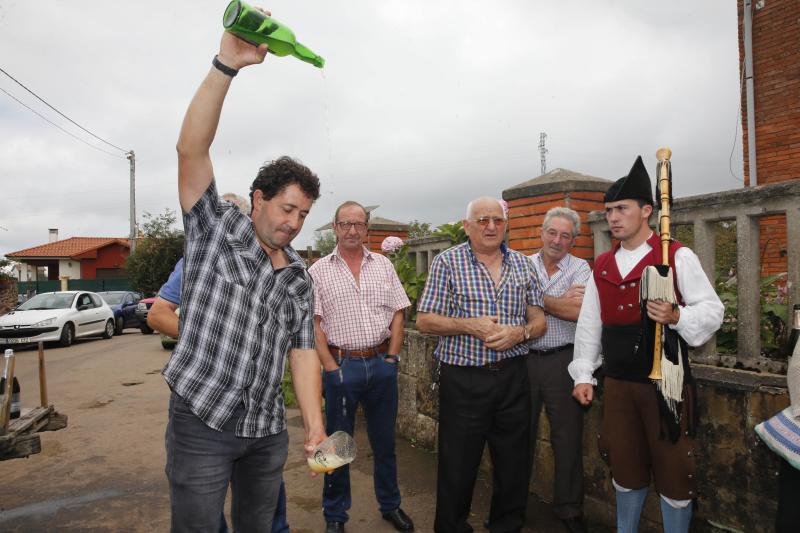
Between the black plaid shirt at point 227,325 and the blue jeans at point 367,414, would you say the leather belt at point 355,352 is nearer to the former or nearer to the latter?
the blue jeans at point 367,414

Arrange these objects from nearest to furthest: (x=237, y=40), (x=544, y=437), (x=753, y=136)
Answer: (x=237, y=40) → (x=544, y=437) → (x=753, y=136)

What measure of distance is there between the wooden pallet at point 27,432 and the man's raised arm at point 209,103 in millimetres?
2468

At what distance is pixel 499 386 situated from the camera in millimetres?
3203

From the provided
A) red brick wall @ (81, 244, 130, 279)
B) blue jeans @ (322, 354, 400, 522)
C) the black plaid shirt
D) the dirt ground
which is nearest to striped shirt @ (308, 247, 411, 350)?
blue jeans @ (322, 354, 400, 522)

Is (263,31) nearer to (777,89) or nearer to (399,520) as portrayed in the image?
(399,520)

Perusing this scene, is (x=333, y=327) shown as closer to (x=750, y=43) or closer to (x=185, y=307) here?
(x=185, y=307)

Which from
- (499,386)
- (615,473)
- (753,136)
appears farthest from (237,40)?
(753,136)

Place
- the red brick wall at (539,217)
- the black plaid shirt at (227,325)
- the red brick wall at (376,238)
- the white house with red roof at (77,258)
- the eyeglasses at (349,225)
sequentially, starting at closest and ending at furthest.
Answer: the black plaid shirt at (227,325), the eyeglasses at (349,225), the red brick wall at (539,217), the red brick wall at (376,238), the white house with red roof at (77,258)

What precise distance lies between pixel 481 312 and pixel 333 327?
107 cm

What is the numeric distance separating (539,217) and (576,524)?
2185 mm

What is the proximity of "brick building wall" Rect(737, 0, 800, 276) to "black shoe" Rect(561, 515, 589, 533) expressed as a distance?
18.9 feet

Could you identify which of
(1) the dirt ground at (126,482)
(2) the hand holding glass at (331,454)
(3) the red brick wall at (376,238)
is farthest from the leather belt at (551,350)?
(3) the red brick wall at (376,238)

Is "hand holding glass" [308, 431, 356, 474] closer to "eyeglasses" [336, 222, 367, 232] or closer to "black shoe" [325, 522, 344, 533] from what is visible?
"black shoe" [325, 522, 344, 533]

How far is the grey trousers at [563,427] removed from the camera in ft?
11.5
